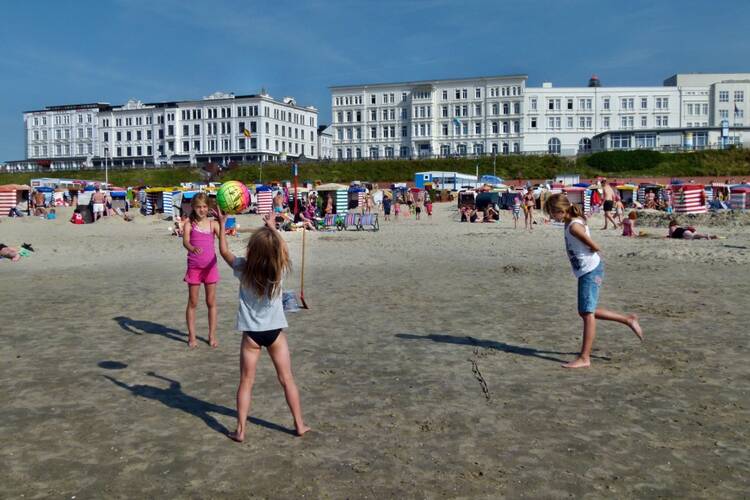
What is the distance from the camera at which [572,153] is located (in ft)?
296

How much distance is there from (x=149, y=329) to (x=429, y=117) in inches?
3807

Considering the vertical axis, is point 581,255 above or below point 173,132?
below

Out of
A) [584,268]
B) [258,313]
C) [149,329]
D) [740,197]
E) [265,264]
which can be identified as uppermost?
[740,197]

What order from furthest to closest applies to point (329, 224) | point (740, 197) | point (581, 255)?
1. point (740, 197)
2. point (329, 224)
3. point (581, 255)

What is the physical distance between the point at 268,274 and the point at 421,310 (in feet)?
17.2

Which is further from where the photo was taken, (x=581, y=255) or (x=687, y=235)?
(x=687, y=235)

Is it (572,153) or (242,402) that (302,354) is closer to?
(242,402)

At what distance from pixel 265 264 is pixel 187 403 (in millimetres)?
1664

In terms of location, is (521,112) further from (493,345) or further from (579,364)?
(579,364)

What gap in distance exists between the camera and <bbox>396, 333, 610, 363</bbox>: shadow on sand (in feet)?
22.2

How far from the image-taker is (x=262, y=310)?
4.44m

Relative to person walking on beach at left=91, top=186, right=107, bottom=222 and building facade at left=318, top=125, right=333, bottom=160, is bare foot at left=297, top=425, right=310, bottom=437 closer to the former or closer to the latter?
person walking on beach at left=91, top=186, right=107, bottom=222

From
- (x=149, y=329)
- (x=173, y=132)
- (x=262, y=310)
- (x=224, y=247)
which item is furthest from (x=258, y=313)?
(x=173, y=132)

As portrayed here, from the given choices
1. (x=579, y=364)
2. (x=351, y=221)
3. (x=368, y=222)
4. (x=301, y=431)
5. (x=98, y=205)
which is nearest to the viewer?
(x=301, y=431)
